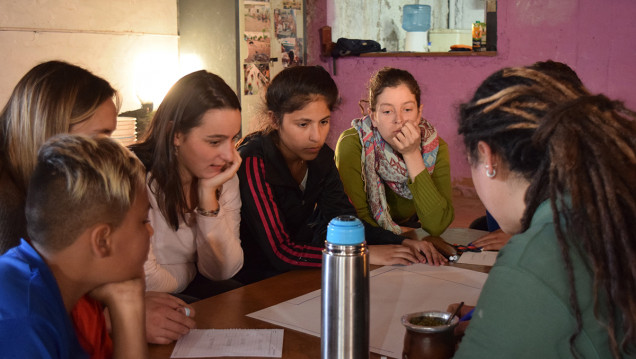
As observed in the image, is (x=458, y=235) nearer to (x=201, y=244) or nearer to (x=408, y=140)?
(x=408, y=140)

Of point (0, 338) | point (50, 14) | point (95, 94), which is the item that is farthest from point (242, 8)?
point (0, 338)

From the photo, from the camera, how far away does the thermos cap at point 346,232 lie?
0.99 meters

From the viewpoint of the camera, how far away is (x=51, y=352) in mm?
1010

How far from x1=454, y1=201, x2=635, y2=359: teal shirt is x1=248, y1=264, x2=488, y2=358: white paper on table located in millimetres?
294

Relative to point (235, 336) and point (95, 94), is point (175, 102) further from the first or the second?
point (235, 336)

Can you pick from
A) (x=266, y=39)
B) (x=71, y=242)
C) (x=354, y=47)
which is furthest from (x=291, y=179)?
(x=354, y=47)

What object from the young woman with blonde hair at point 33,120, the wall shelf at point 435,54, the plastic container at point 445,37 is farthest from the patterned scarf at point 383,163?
the plastic container at point 445,37

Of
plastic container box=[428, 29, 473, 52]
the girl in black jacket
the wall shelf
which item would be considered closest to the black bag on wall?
the wall shelf

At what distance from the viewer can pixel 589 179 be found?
2.96ft

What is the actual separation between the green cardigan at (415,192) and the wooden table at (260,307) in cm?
53

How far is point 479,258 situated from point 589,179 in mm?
960

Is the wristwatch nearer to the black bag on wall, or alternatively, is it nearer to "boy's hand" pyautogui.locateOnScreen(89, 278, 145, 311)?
"boy's hand" pyautogui.locateOnScreen(89, 278, 145, 311)

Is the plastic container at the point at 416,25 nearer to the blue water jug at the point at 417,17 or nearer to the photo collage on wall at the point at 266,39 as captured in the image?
the blue water jug at the point at 417,17

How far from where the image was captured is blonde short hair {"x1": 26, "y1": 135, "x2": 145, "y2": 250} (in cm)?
107
